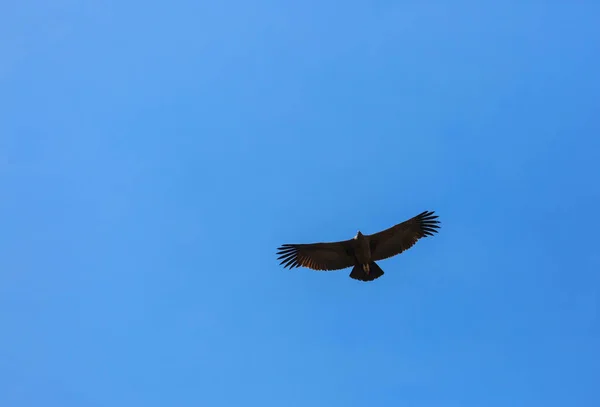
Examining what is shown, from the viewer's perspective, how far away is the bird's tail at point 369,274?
1747 cm

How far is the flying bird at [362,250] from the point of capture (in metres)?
17.6

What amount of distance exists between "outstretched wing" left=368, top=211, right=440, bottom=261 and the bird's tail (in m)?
0.55

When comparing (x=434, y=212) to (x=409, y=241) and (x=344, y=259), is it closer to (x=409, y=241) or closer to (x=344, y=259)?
(x=409, y=241)

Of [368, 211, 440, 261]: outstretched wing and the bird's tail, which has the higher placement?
[368, 211, 440, 261]: outstretched wing

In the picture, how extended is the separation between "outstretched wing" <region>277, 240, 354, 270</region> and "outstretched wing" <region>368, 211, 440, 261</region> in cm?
86

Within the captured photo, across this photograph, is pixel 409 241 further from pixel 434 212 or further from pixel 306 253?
pixel 306 253

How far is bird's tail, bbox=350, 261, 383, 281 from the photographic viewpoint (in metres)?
17.5

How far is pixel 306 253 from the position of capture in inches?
719

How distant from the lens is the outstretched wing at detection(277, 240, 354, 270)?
17953 millimetres

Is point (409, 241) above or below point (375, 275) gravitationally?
above

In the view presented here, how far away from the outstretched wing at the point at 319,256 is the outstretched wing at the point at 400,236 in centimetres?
86

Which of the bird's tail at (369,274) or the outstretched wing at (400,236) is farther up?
the outstretched wing at (400,236)

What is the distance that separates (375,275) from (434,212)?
2.73m

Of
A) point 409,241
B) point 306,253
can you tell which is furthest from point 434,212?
point 306,253
